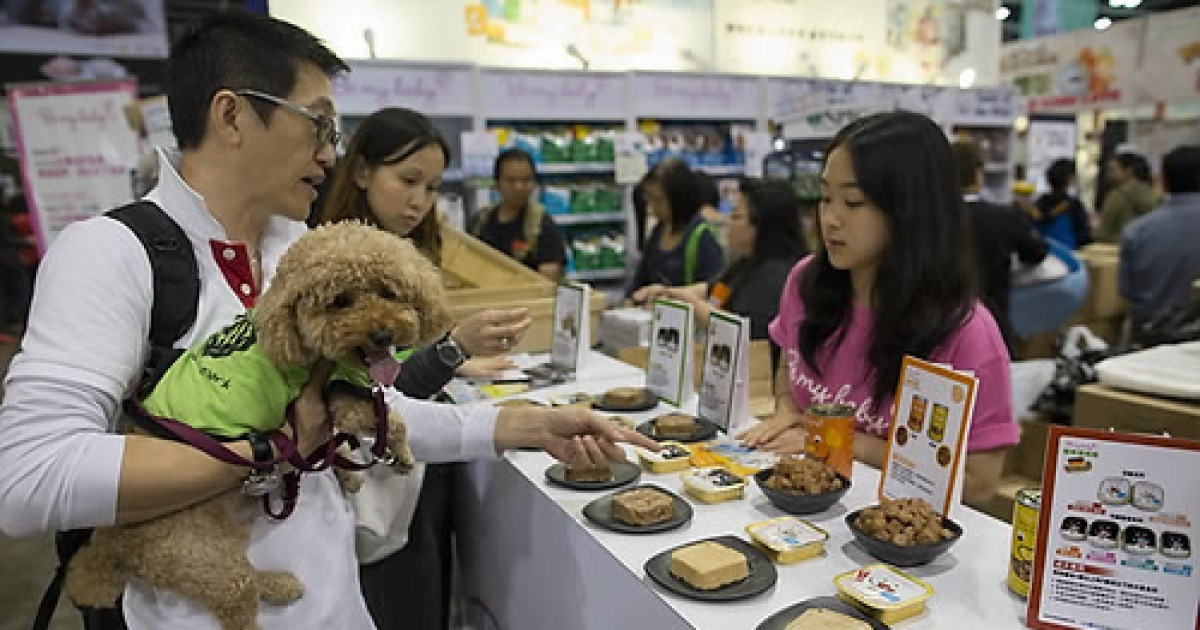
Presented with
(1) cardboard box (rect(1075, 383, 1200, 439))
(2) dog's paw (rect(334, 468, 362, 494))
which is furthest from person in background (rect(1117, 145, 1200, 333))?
(2) dog's paw (rect(334, 468, 362, 494))

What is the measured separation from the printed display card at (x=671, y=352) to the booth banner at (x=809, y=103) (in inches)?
182

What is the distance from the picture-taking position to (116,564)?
1056mm

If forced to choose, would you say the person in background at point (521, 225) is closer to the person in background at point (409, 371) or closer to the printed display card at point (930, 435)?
the person in background at point (409, 371)

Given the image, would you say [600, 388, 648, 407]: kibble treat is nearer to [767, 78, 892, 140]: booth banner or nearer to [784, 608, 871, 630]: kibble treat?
[784, 608, 871, 630]: kibble treat

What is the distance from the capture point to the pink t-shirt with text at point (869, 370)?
1.62 meters

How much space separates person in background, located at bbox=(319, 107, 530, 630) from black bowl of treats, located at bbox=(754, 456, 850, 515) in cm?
69

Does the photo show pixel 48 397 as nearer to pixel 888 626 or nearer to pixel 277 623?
pixel 277 623

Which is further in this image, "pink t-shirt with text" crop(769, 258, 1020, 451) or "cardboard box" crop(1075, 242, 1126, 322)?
"cardboard box" crop(1075, 242, 1126, 322)

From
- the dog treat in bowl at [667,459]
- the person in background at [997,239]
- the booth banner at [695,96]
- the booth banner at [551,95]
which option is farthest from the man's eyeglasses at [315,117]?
the booth banner at [695,96]

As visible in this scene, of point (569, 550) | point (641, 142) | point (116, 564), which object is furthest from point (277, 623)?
point (641, 142)

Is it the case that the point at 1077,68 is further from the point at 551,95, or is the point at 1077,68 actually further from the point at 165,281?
the point at 165,281

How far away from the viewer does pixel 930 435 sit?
1275 millimetres

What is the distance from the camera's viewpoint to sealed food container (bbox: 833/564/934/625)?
1070mm

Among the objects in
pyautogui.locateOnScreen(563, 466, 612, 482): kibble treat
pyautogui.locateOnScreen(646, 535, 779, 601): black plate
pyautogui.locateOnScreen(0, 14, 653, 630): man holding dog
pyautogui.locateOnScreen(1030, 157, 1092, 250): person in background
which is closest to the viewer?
pyautogui.locateOnScreen(0, 14, 653, 630): man holding dog
